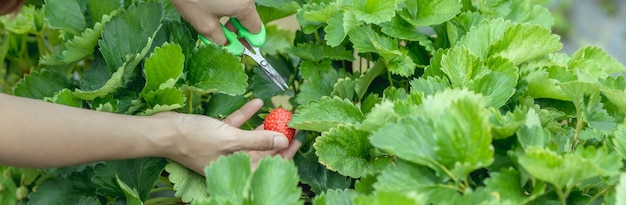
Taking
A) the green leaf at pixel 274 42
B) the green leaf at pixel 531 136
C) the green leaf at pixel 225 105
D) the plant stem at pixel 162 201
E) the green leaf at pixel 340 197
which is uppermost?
the green leaf at pixel 531 136

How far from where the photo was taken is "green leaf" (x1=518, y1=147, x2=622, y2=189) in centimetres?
57

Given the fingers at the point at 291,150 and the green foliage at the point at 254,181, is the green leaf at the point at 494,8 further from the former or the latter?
the green foliage at the point at 254,181

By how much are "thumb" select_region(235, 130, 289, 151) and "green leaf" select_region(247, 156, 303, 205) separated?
199 mm

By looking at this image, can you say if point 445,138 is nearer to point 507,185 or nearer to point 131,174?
point 507,185

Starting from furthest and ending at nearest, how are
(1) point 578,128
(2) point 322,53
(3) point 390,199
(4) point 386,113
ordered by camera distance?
(2) point 322,53, (1) point 578,128, (4) point 386,113, (3) point 390,199

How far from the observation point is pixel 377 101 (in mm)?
873

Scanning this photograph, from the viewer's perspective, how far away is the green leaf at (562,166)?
0.57 meters

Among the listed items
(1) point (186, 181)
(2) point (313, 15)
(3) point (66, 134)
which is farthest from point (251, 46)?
(3) point (66, 134)

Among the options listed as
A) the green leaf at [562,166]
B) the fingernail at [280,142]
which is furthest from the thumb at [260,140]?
the green leaf at [562,166]

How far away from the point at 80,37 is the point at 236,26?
21cm

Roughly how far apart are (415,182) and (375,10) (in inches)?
11.9

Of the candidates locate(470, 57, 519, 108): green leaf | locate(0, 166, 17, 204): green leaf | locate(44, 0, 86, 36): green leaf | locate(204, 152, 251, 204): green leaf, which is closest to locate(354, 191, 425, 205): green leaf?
locate(204, 152, 251, 204): green leaf

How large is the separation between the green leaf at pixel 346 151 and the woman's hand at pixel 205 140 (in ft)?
0.30

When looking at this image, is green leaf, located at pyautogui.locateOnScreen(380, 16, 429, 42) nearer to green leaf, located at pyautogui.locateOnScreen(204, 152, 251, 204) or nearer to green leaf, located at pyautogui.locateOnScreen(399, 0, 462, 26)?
green leaf, located at pyautogui.locateOnScreen(399, 0, 462, 26)
